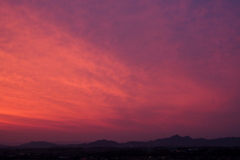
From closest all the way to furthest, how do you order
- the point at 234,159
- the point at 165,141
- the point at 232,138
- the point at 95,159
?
the point at 234,159 → the point at 95,159 → the point at 232,138 → the point at 165,141

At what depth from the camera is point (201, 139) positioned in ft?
633

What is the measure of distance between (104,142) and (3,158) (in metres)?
138

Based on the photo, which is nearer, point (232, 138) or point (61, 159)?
point (61, 159)

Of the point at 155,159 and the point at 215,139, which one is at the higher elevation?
the point at 215,139

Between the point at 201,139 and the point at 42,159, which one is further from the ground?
the point at 201,139

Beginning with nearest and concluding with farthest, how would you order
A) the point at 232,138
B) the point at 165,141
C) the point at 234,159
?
the point at 234,159 → the point at 232,138 → the point at 165,141

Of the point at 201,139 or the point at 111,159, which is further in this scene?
the point at 201,139

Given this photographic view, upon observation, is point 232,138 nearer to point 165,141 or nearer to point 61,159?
point 165,141

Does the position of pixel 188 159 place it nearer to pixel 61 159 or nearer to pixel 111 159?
pixel 111 159

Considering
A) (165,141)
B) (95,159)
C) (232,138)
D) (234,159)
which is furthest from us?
(165,141)

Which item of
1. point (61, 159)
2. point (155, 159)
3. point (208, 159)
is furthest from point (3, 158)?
point (208, 159)

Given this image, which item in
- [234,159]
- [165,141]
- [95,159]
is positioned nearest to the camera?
[234,159]

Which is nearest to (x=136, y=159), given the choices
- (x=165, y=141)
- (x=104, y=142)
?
(x=104, y=142)

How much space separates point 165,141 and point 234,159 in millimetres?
156621
